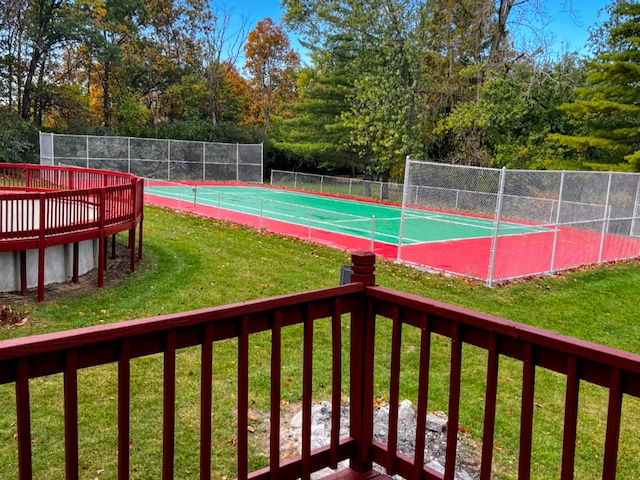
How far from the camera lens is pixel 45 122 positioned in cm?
3734

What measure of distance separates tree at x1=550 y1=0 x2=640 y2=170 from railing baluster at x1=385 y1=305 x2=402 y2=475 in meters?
18.8

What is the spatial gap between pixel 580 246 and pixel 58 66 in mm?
33015

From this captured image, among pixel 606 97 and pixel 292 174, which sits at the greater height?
pixel 606 97

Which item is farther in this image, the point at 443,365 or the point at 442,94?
the point at 442,94

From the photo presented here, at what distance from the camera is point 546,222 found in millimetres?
12359

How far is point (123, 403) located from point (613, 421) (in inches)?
71.1

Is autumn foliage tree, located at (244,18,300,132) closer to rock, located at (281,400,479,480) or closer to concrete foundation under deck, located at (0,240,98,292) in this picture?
concrete foundation under deck, located at (0,240,98,292)

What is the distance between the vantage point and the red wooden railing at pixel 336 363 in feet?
5.95

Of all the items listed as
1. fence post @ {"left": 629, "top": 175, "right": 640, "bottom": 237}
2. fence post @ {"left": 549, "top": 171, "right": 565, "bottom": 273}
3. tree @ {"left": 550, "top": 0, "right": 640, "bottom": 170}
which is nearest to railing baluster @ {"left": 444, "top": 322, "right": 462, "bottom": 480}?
fence post @ {"left": 549, "top": 171, "right": 565, "bottom": 273}

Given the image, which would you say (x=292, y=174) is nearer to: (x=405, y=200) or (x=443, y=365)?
(x=405, y=200)

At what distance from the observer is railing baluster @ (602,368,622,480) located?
1890 mm

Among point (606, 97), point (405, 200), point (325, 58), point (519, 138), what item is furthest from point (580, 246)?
point (325, 58)

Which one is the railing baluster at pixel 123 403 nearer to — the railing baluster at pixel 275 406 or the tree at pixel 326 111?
the railing baluster at pixel 275 406

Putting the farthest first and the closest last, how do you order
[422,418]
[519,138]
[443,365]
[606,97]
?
[519,138]
[606,97]
[443,365]
[422,418]
